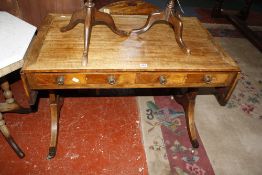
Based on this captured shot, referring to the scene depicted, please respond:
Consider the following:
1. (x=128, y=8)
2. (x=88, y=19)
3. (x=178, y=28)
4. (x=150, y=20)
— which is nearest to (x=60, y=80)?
(x=88, y=19)

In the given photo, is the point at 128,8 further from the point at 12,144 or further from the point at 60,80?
the point at 12,144

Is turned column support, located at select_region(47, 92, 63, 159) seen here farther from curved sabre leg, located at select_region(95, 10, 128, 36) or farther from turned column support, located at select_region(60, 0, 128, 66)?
curved sabre leg, located at select_region(95, 10, 128, 36)

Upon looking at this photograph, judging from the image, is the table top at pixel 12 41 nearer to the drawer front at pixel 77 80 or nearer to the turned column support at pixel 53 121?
the drawer front at pixel 77 80

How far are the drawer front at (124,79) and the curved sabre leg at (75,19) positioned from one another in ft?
1.45

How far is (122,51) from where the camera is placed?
1.55m

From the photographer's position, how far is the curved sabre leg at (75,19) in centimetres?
156

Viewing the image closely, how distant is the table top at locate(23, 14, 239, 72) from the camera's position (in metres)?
1.41

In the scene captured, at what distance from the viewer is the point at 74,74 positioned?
1.40 metres

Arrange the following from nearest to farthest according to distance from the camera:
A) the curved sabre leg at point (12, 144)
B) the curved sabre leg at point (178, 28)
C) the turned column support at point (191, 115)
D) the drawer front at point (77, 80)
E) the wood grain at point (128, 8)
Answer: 1. the drawer front at point (77, 80)
2. the curved sabre leg at point (178, 28)
3. the curved sabre leg at point (12, 144)
4. the wood grain at point (128, 8)
5. the turned column support at point (191, 115)

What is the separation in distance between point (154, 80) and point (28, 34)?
3.25 feet

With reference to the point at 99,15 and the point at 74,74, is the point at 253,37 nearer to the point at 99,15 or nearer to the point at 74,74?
the point at 99,15

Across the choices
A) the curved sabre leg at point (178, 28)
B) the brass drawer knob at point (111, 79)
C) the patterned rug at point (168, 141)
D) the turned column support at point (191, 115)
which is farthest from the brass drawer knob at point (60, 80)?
the turned column support at point (191, 115)

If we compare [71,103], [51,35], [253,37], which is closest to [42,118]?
[71,103]

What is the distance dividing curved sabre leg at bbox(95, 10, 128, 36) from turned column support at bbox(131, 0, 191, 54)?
0.32 feet
